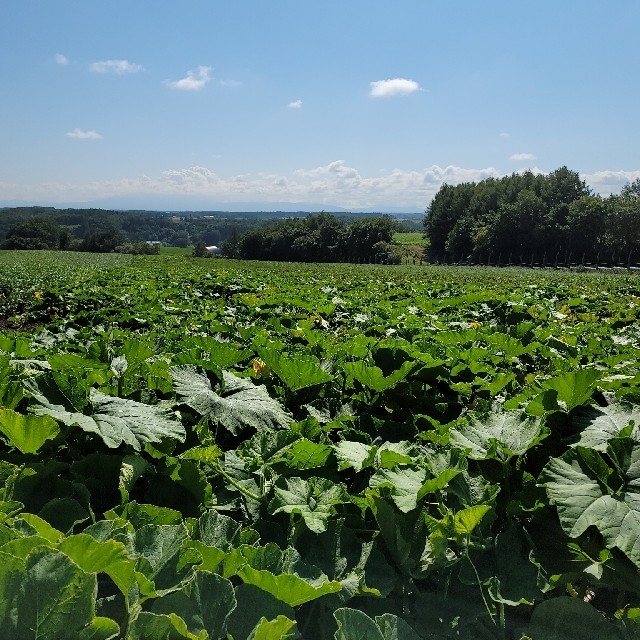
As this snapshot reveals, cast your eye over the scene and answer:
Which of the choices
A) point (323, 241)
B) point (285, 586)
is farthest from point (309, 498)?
point (323, 241)

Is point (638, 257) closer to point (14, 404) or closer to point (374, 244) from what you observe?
point (374, 244)

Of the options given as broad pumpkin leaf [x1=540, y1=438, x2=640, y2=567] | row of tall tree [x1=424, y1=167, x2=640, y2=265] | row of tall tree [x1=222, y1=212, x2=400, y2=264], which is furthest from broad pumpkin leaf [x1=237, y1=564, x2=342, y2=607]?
row of tall tree [x1=222, y1=212, x2=400, y2=264]

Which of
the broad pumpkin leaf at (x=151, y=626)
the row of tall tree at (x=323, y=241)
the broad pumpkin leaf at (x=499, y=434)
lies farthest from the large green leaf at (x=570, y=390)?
the row of tall tree at (x=323, y=241)

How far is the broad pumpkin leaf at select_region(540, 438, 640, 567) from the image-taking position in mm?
1467

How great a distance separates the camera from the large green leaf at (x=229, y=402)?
6.84 ft

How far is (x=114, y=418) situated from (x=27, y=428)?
0.25 metres

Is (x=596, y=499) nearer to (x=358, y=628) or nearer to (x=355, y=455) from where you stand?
(x=355, y=455)

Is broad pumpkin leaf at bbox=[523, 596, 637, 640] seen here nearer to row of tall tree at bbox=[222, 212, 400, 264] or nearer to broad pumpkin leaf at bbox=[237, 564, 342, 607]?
broad pumpkin leaf at bbox=[237, 564, 342, 607]

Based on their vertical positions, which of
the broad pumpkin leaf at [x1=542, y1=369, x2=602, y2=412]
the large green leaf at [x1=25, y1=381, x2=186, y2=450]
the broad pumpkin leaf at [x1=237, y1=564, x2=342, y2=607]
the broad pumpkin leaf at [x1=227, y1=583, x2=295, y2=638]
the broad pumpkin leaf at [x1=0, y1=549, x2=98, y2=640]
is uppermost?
the broad pumpkin leaf at [x1=542, y1=369, x2=602, y2=412]

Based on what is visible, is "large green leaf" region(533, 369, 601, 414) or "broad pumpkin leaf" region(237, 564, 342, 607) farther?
"large green leaf" region(533, 369, 601, 414)

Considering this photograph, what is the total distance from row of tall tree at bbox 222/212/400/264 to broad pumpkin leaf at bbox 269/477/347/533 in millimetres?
89768

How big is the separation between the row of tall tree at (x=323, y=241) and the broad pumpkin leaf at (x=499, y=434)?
89292mm

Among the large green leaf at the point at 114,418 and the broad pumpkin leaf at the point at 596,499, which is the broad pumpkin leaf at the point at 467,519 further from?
the large green leaf at the point at 114,418

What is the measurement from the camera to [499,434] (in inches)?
76.1
